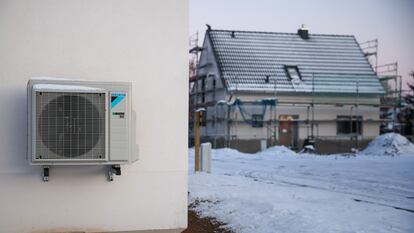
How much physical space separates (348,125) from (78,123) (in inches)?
1172

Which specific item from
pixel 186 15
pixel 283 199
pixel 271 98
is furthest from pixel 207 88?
pixel 186 15

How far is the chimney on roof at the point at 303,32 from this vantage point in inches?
1404

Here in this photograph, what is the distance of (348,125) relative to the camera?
33.2 metres

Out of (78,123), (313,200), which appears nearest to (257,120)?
(313,200)

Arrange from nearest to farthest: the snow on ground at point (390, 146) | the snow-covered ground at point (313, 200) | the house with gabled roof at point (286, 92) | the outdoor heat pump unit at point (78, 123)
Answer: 1. the outdoor heat pump unit at point (78, 123)
2. the snow-covered ground at point (313, 200)
3. the snow on ground at point (390, 146)
4. the house with gabled roof at point (286, 92)

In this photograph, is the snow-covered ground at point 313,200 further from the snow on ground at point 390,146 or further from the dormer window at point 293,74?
the dormer window at point 293,74

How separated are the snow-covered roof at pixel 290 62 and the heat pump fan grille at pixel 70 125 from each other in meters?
25.6

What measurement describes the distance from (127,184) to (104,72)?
1.12m

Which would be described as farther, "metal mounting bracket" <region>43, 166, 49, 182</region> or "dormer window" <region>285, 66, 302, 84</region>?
"dormer window" <region>285, 66, 302, 84</region>

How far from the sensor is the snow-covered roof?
31875mm

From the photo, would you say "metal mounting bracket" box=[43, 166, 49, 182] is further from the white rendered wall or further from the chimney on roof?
the chimney on roof

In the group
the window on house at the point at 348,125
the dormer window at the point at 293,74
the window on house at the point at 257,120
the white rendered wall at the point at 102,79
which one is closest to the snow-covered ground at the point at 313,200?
the white rendered wall at the point at 102,79

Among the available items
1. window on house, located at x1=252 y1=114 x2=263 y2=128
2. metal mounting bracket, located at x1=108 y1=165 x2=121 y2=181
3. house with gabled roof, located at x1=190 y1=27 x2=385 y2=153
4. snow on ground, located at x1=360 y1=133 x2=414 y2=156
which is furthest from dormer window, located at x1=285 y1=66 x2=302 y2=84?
metal mounting bracket, located at x1=108 y1=165 x2=121 y2=181

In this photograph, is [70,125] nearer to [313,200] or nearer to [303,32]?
[313,200]
